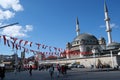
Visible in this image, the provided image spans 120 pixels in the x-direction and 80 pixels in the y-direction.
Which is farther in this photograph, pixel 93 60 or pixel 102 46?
pixel 102 46

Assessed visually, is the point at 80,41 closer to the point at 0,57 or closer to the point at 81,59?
the point at 81,59

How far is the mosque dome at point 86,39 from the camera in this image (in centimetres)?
9172

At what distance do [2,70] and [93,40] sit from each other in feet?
256

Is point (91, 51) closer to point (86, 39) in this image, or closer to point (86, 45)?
point (86, 45)

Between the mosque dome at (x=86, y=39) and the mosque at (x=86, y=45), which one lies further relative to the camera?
the mosque dome at (x=86, y=39)

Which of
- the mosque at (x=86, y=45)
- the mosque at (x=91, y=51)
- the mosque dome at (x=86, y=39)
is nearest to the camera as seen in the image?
the mosque at (x=91, y=51)

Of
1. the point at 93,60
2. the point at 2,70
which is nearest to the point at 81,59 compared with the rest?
the point at 93,60

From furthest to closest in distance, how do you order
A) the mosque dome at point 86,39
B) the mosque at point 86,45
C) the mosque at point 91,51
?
the mosque dome at point 86,39 → the mosque at point 86,45 → the mosque at point 91,51

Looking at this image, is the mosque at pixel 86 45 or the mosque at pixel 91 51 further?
the mosque at pixel 86 45

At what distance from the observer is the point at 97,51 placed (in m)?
76.2

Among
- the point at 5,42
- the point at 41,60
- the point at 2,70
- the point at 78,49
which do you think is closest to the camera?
the point at 2,70

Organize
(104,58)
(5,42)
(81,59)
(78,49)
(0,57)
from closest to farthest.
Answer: (5,42)
(104,58)
(81,59)
(78,49)
(0,57)

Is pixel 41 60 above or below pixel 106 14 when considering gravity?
below

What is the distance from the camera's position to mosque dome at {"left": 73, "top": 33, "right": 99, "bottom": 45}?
301 feet
